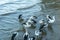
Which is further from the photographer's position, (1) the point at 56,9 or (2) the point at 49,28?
(1) the point at 56,9

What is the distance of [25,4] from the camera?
17.4 m

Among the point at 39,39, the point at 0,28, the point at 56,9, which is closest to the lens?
the point at 39,39

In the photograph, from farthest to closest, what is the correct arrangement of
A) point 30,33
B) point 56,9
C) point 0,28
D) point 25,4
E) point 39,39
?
point 25,4 < point 56,9 < point 0,28 < point 30,33 < point 39,39

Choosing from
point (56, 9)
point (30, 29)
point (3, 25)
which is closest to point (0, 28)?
point (3, 25)

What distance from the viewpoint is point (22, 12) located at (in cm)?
1536

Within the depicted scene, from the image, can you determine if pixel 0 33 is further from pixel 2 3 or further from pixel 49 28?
pixel 2 3

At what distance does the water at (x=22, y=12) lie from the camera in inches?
465

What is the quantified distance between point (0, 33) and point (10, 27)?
0.91 m

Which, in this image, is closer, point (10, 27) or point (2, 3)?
point (10, 27)

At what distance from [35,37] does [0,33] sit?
1980 millimetres

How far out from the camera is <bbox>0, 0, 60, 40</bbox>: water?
1182 centimetres

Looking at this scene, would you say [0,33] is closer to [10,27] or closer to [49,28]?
[10,27]

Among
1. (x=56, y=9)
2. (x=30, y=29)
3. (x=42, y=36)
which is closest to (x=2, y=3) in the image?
(x=56, y=9)

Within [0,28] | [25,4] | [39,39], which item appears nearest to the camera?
[39,39]
